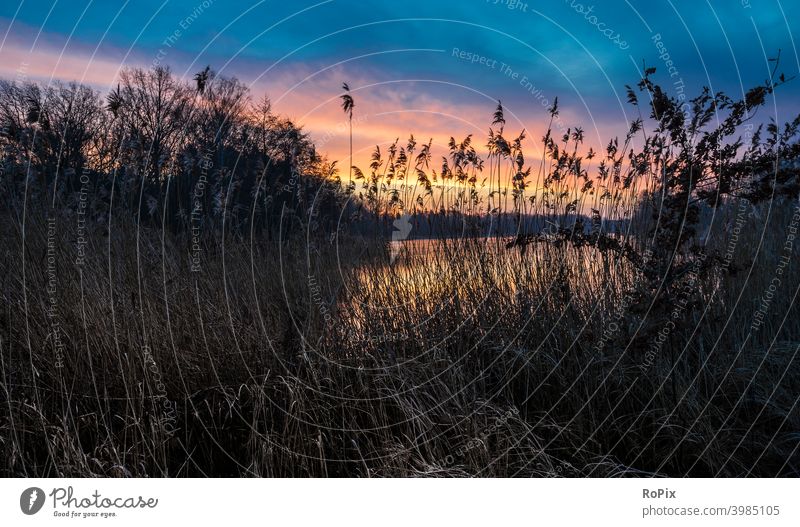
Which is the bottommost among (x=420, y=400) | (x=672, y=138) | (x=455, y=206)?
(x=420, y=400)

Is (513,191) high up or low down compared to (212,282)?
up

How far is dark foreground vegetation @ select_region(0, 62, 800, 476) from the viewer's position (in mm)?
3051

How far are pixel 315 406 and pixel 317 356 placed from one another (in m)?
0.44

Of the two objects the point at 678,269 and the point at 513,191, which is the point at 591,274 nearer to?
the point at 513,191

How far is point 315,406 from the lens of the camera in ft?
10.9

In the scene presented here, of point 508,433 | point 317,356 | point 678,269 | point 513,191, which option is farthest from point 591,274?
point 317,356

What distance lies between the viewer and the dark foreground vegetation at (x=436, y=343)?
3051 millimetres

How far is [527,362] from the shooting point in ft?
11.1

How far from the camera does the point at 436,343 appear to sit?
12.5ft

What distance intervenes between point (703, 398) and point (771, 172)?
1418mm

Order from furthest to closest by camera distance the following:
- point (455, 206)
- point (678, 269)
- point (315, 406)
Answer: point (455, 206), point (315, 406), point (678, 269)

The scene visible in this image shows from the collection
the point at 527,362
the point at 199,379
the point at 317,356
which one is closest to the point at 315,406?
the point at 317,356
